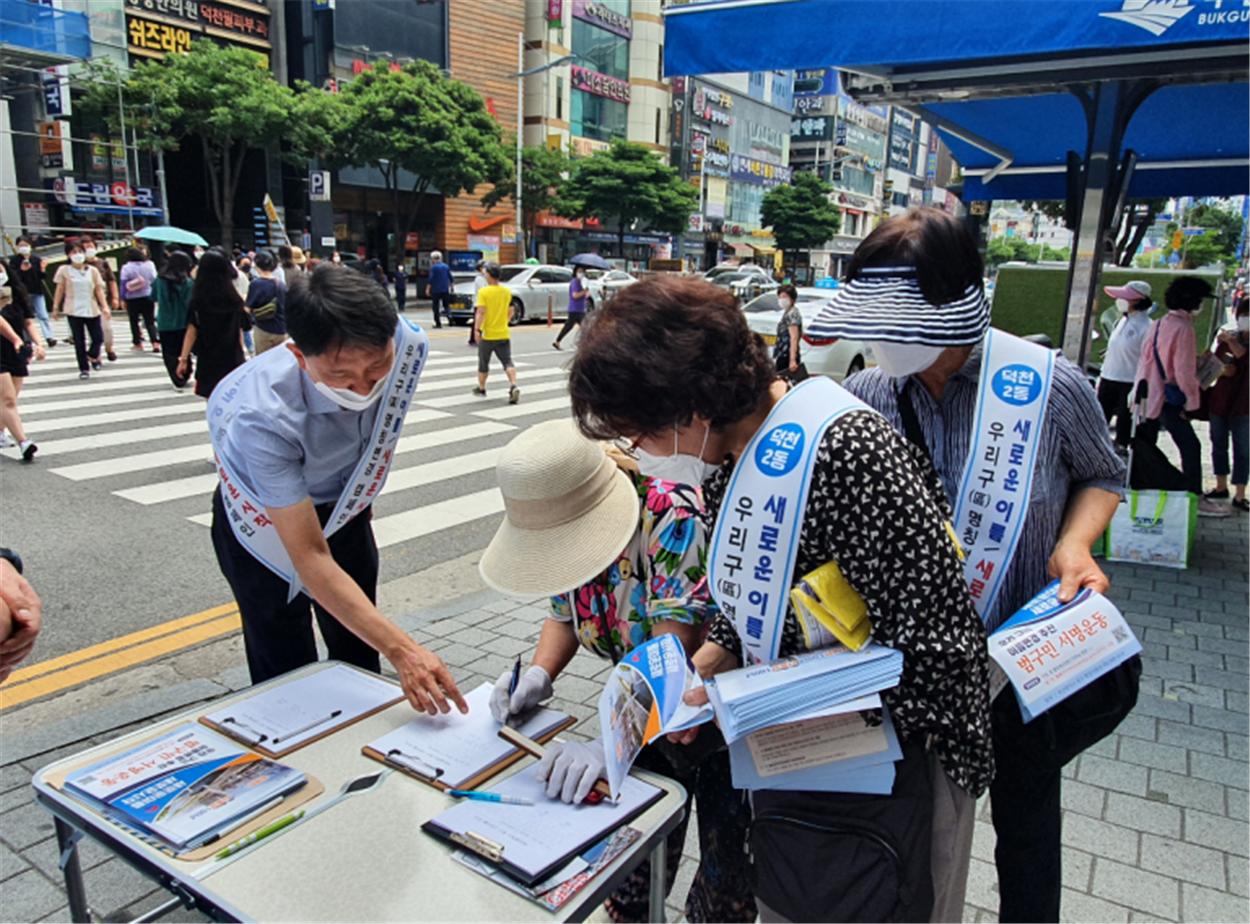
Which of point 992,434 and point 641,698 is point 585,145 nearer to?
point 992,434

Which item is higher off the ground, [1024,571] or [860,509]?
[860,509]

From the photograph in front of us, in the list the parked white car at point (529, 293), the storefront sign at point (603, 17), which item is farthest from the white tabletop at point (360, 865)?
the storefront sign at point (603, 17)

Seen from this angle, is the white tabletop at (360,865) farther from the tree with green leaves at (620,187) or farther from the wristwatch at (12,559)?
A: the tree with green leaves at (620,187)

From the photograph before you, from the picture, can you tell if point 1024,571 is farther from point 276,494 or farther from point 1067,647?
point 276,494

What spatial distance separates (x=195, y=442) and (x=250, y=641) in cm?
614

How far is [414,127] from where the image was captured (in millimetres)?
25547

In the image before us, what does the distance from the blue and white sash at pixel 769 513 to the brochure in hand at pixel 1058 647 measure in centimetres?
43

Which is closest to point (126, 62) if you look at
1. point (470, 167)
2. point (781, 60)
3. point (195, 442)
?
point (470, 167)

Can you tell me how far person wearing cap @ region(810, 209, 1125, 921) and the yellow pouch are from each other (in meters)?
0.48

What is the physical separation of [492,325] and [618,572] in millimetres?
8867

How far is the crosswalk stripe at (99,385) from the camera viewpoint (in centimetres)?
988

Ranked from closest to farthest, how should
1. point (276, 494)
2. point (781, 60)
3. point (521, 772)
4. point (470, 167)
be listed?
point (521, 772) → point (276, 494) → point (781, 60) → point (470, 167)

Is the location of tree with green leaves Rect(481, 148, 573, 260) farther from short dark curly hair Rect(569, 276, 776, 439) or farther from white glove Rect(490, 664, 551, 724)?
short dark curly hair Rect(569, 276, 776, 439)

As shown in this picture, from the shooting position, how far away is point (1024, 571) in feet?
5.64
